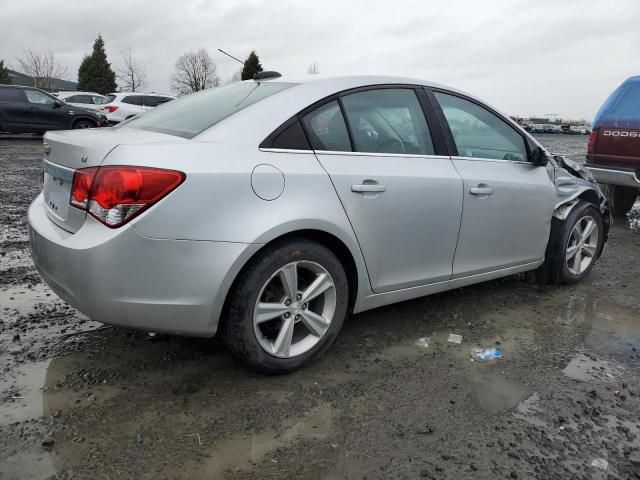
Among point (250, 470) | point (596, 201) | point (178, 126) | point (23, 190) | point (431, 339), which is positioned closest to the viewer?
point (250, 470)

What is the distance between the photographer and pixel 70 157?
2713mm

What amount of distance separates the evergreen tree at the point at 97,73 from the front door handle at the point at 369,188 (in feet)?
191

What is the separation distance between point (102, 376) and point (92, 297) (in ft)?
1.93

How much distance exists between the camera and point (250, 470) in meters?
2.17

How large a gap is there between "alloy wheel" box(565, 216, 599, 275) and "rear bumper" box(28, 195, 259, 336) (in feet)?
9.98

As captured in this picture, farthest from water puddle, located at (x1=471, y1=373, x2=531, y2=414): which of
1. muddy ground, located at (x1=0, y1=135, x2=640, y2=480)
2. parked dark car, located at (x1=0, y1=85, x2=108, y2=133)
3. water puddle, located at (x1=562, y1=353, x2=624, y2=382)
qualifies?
parked dark car, located at (x1=0, y1=85, x2=108, y2=133)

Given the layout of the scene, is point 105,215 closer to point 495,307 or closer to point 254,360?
point 254,360

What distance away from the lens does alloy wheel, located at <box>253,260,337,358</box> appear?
2.77 meters

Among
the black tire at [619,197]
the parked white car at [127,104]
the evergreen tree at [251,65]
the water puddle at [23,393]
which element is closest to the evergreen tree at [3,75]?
the evergreen tree at [251,65]

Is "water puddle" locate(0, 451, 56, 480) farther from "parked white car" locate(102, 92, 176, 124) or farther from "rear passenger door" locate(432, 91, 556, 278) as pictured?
"parked white car" locate(102, 92, 176, 124)

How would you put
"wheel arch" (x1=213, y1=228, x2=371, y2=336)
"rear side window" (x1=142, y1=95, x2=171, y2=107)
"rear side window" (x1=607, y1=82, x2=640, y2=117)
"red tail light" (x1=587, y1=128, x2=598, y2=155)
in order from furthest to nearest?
"rear side window" (x1=142, y1=95, x2=171, y2=107) < "red tail light" (x1=587, y1=128, x2=598, y2=155) < "rear side window" (x1=607, y1=82, x2=640, y2=117) < "wheel arch" (x1=213, y1=228, x2=371, y2=336)

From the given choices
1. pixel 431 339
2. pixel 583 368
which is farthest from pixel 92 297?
pixel 583 368

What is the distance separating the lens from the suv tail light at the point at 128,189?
241 cm

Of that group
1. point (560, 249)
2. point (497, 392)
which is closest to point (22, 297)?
point (497, 392)
